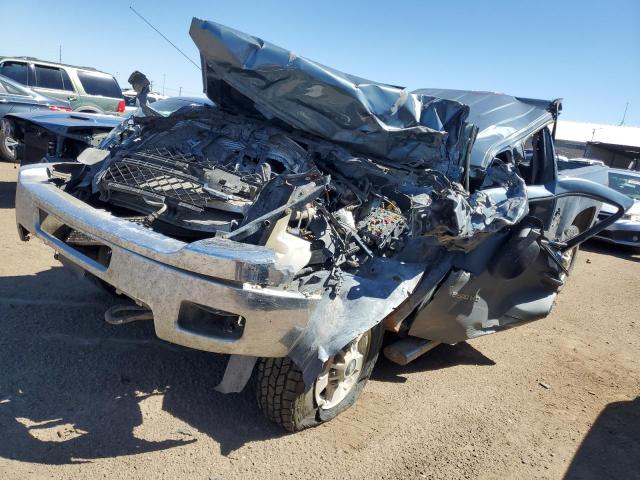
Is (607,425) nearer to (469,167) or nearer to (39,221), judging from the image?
(469,167)

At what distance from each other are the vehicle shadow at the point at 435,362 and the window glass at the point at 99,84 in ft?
34.8

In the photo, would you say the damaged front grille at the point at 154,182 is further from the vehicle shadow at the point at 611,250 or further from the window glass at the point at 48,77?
the window glass at the point at 48,77

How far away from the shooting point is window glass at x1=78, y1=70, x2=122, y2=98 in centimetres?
1185

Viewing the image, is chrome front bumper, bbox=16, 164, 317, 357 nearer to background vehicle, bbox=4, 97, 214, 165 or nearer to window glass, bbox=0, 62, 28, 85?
background vehicle, bbox=4, 97, 214, 165

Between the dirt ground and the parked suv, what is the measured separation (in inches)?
317

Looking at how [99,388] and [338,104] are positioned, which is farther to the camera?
[338,104]

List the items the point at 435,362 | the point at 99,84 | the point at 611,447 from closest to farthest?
1. the point at 611,447
2. the point at 435,362
3. the point at 99,84

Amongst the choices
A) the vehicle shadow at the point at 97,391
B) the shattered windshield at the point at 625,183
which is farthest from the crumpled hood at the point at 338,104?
the shattered windshield at the point at 625,183

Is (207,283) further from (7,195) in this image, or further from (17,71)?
(17,71)

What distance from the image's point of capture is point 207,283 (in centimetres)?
226

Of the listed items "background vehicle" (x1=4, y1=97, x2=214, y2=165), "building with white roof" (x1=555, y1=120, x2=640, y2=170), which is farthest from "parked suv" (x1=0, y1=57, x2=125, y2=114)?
"building with white roof" (x1=555, y1=120, x2=640, y2=170)

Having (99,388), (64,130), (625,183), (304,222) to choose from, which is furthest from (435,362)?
(625,183)

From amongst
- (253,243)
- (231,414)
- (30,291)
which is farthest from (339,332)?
(30,291)

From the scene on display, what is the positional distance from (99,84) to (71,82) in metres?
0.67
